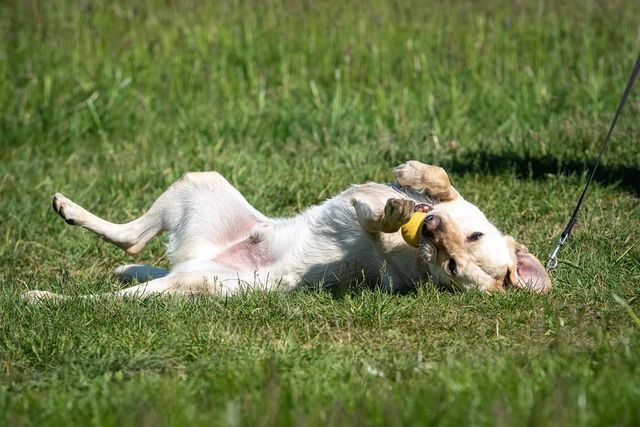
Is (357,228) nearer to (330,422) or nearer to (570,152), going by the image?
(330,422)

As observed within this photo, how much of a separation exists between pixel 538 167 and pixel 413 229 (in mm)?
2433

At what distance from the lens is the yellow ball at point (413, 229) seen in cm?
459

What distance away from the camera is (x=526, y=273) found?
4.60m

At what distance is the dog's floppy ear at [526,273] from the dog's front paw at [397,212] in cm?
58

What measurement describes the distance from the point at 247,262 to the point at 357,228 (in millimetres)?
Answer: 684

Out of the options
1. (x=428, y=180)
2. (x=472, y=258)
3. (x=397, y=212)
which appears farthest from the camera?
(x=428, y=180)

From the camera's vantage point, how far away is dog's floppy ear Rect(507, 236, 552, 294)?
14.8 ft

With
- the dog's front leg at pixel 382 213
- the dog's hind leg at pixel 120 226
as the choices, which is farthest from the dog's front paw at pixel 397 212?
the dog's hind leg at pixel 120 226

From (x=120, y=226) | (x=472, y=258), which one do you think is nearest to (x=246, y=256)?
(x=120, y=226)

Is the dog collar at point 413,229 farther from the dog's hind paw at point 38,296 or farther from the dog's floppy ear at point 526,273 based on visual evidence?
the dog's hind paw at point 38,296

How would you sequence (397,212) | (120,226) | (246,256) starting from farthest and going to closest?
(120,226) → (246,256) → (397,212)

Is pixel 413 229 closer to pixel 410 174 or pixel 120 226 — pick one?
pixel 410 174

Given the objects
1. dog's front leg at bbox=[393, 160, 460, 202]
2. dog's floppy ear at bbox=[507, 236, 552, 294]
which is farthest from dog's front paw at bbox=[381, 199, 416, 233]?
dog's floppy ear at bbox=[507, 236, 552, 294]

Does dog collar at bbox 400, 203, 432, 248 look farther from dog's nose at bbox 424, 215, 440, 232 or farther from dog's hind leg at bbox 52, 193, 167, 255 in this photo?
dog's hind leg at bbox 52, 193, 167, 255
